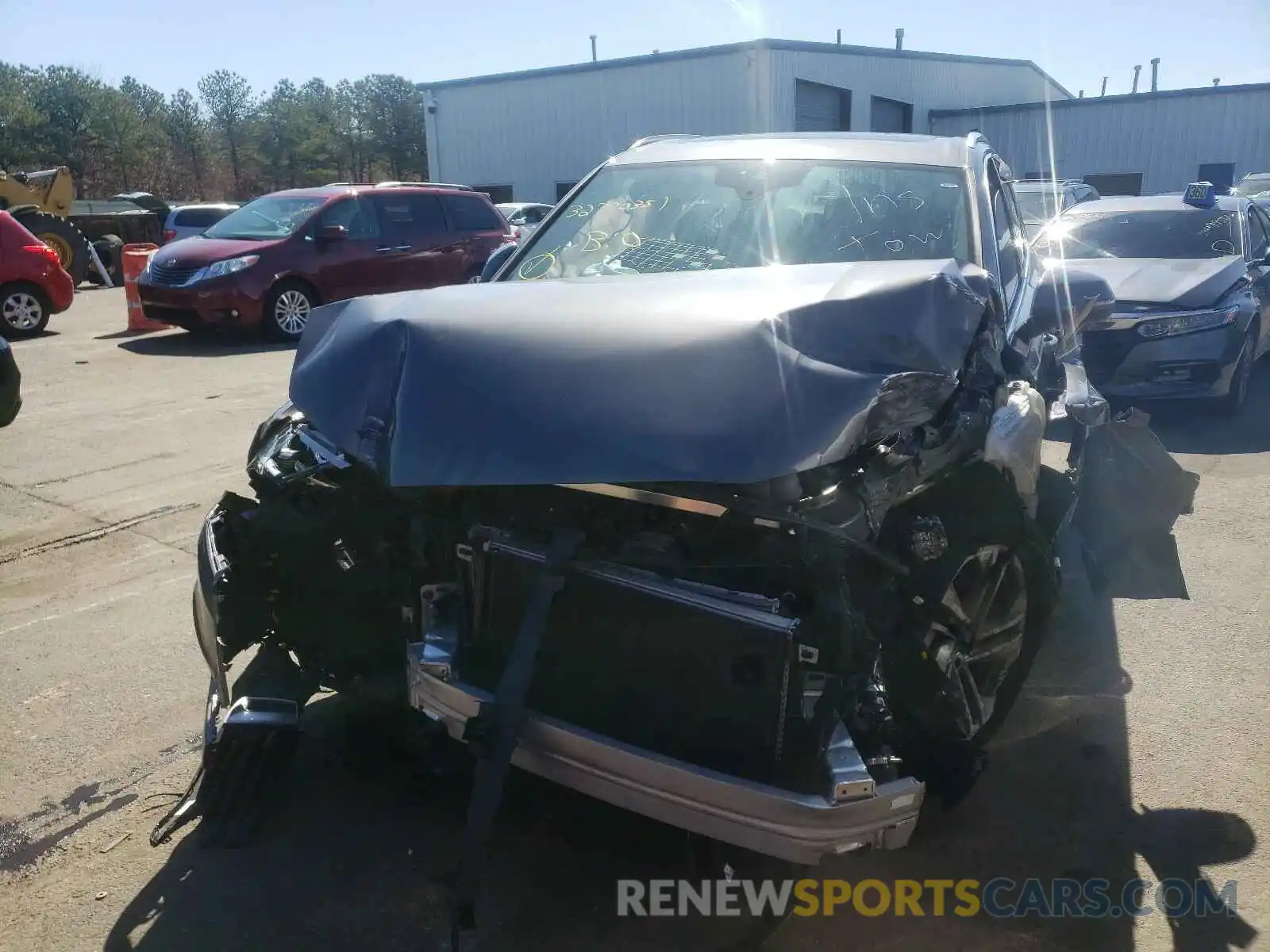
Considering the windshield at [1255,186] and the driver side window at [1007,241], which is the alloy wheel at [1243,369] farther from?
the windshield at [1255,186]

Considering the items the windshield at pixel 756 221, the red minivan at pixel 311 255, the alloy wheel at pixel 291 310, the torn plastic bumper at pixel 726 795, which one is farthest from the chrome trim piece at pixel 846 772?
the alloy wheel at pixel 291 310

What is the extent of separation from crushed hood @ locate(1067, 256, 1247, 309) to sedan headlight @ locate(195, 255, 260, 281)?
8709 millimetres

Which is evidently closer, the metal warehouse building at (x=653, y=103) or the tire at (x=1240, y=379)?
the tire at (x=1240, y=379)

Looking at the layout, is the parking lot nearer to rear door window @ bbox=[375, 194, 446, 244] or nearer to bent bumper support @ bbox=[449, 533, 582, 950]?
bent bumper support @ bbox=[449, 533, 582, 950]

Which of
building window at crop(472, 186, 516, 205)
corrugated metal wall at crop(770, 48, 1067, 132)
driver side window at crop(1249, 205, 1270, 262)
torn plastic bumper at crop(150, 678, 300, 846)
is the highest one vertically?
corrugated metal wall at crop(770, 48, 1067, 132)

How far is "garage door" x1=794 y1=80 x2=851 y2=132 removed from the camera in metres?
29.8

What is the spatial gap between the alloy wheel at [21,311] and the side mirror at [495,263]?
1031 cm

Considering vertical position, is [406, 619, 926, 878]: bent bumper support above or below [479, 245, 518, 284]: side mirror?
below

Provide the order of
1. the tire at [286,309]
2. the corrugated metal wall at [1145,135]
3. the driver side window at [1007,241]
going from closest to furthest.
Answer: the driver side window at [1007,241], the tire at [286,309], the corrugated metal wall at [1145,135]

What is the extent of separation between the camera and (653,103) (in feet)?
97.5

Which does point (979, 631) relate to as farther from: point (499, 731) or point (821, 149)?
point (821, 149)

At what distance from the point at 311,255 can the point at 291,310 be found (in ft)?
2.31

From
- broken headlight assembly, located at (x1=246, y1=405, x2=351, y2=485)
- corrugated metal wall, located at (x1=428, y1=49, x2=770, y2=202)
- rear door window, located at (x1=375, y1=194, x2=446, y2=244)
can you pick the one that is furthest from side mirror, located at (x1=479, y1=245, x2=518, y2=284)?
corrugated metal wall, located at (x1=428, y1=49, x2=770, y2=202)

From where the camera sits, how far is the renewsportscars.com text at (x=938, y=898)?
2730 millimetres
